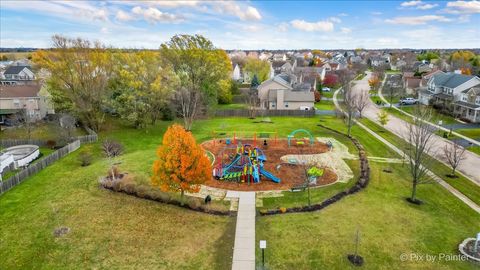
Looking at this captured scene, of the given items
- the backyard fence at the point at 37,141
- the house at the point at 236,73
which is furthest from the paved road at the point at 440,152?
the house at the point at 236,73

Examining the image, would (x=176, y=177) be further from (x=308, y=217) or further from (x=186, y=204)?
(x=308, y=217)

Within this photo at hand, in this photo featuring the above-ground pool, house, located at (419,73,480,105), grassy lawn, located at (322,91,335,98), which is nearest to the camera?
the above-ground pool

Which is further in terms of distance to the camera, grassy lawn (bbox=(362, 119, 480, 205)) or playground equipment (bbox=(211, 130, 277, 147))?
playground equipment (bbox=(211, 130, 277, 147))

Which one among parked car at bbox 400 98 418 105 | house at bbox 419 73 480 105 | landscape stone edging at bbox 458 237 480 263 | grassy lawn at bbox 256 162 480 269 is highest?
house at bbox 419 73 480 105

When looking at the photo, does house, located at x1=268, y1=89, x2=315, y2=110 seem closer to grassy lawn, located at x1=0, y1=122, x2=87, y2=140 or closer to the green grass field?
the green grass field

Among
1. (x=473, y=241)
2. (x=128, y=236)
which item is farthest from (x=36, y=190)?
(x=473, y=241)

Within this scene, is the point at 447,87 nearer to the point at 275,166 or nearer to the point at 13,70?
the point at 275,166

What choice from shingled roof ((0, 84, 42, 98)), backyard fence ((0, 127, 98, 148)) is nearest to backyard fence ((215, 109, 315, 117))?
backyard fence ((0, 127, 98, 148))

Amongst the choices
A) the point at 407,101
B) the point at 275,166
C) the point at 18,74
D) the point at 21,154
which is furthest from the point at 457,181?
the point at 18,74
